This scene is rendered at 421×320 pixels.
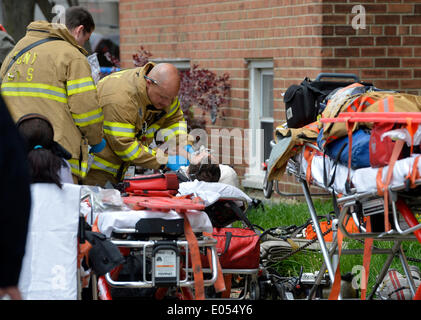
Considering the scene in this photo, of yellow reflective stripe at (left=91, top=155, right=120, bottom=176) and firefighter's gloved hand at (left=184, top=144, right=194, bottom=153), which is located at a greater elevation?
firefighter's gloved hand at (left=184, top=144, right=194, bottom=153)

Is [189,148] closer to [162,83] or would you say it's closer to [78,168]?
[162,83]

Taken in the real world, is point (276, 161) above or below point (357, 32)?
below

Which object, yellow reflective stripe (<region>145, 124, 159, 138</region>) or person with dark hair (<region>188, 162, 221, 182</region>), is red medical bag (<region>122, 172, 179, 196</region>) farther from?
yellow reflective stripe (<region>145, 124, 159, 138</region>)

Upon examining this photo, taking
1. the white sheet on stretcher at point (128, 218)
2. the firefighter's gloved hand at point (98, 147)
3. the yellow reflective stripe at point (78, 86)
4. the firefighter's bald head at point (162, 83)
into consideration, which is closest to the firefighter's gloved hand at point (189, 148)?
the firefighter's bald head at point (162, 83)

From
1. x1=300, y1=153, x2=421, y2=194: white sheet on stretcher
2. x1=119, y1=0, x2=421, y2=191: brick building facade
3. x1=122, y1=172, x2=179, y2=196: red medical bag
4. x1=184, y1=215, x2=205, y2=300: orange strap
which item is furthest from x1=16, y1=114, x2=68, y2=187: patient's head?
x1=119, y1=0, x2=421, y2=191: brick building facade

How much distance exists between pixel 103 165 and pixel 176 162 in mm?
579

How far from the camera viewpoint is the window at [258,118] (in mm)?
11062

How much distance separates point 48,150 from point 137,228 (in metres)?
0.69

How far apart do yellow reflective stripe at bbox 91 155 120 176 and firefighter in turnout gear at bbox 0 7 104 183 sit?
1.39 ft

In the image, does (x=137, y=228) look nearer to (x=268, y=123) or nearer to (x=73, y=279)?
(x=73, y=279)

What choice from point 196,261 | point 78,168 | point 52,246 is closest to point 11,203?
point 52,246

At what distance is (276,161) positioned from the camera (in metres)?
5.70

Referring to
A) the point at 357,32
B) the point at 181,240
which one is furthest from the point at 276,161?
the point at 357,32

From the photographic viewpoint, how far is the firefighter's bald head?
6824 mm
